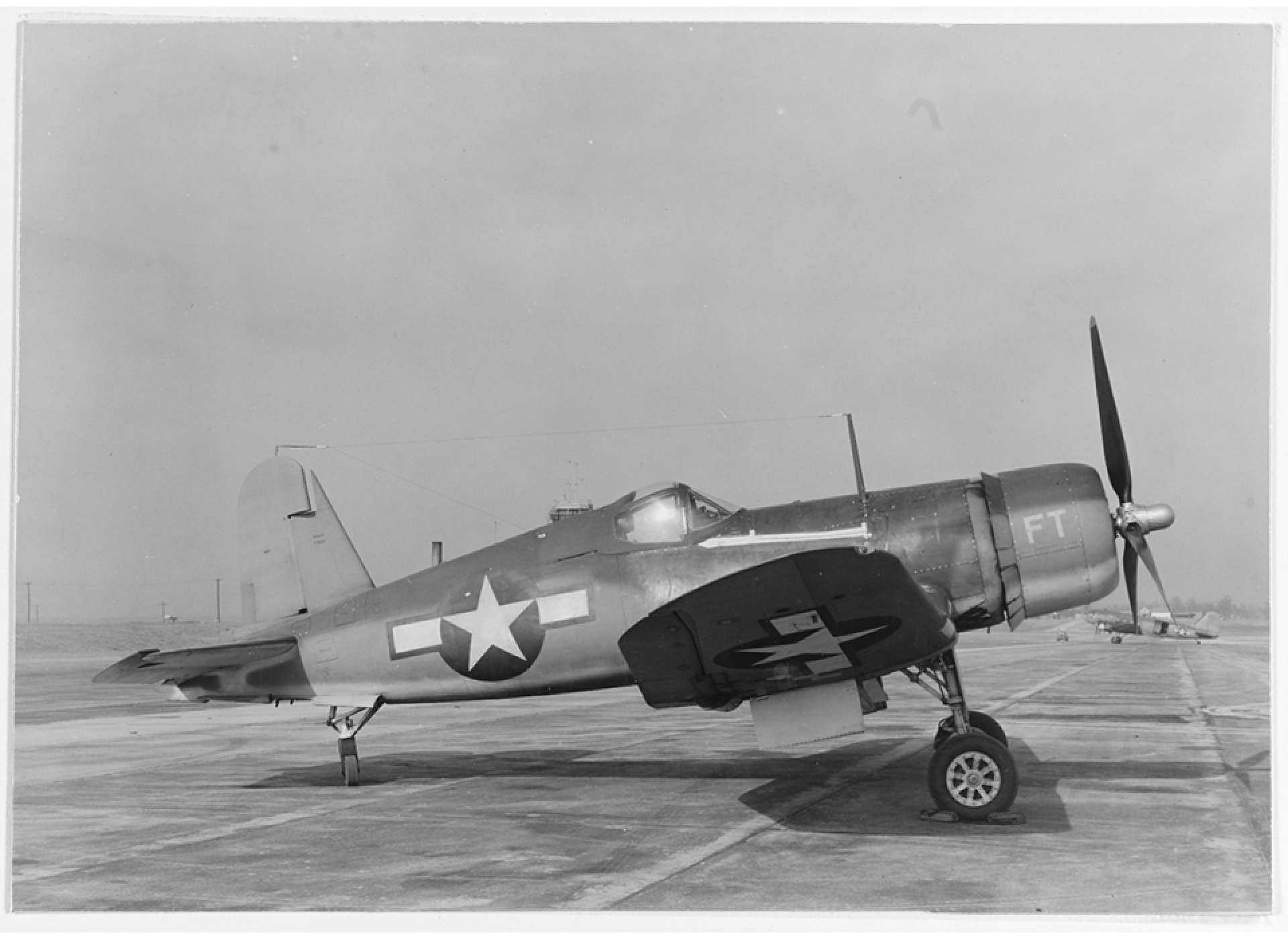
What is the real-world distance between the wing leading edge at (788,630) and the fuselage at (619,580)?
1.85 feet

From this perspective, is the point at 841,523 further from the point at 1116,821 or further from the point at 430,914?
the point at 430,914

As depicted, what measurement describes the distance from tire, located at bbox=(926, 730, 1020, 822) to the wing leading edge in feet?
2.15

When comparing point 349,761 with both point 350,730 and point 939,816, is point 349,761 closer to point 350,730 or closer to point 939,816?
point 350,730

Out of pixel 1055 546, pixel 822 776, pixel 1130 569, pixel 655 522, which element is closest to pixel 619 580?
pixel 655 522

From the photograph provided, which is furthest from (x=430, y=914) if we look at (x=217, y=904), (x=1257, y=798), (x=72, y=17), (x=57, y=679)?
(x=57, y=679)

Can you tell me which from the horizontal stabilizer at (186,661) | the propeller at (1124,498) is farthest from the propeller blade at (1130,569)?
the horizontal stabilizer at (186,661)

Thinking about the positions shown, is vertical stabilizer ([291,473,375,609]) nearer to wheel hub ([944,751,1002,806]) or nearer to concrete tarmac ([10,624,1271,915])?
concrete tarmac ([10,624,1271,915])

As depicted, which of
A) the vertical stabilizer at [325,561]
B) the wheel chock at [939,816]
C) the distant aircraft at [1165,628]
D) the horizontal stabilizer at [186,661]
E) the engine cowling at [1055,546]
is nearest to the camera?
the wheel chock at [939,816]

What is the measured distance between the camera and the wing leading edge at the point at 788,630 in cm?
665

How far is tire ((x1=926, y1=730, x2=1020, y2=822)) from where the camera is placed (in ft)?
23.7

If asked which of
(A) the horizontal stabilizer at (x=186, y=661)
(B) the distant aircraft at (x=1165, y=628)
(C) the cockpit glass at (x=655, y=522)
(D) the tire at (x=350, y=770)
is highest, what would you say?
(C) the cockpit glass at (x=655, y=522)

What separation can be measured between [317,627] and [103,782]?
2.63 meters

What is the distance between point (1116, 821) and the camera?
732cm

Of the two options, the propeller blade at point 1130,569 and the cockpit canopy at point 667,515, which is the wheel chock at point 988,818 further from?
the cockpit canopy at point 667,515
